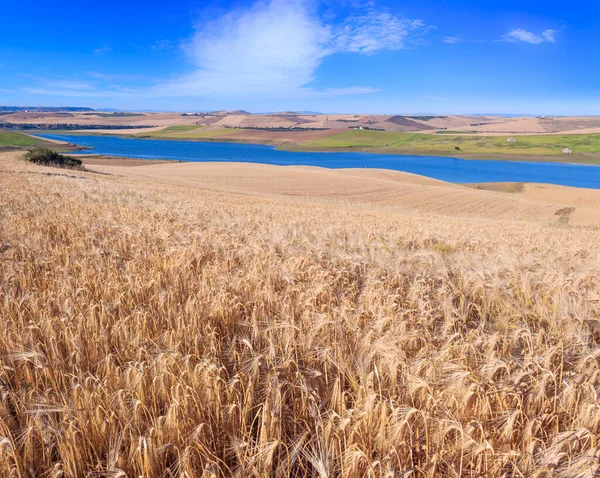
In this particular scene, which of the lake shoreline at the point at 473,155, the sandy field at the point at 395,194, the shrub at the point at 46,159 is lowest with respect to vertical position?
the sandy field at the point at 395,194

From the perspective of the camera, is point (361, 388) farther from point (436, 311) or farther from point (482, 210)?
point (482, 210)

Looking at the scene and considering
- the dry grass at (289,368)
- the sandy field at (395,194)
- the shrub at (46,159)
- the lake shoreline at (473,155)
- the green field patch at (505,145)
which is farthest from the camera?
the green field patch at (505,145)

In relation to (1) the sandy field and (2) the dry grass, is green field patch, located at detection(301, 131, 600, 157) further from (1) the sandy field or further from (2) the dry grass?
(2) the dry grass

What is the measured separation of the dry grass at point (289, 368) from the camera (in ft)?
6.14

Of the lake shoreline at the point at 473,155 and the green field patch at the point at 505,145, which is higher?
the green field patch at the point at 505,145

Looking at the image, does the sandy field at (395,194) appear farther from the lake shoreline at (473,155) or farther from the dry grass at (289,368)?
the lake shoreline at (473,155)

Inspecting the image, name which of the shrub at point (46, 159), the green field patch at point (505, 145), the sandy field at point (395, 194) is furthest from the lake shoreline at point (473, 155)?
the shrub at point (46, 159)

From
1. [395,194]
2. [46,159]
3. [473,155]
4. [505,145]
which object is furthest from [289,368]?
[505,145]

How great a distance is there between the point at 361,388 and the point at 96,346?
1.90 meters

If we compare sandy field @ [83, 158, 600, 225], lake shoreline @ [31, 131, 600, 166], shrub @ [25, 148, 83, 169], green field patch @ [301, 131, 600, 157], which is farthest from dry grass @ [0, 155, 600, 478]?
green field patch @ [301, 131, 600, 157]

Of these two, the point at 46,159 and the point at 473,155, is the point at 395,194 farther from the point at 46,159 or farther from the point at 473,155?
the point at 473,155

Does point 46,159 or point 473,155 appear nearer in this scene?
point 46,159

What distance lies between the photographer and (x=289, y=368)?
264cm

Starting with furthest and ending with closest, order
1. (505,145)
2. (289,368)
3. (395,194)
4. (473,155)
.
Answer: (505,145)
(473,155)
(395,194)
(289,368)
